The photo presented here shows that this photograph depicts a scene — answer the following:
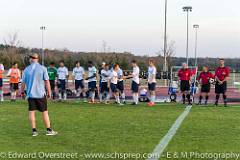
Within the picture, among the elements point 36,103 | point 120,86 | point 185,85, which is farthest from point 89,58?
point 36,103

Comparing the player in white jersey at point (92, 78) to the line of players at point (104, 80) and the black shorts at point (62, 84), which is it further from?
the black shorts at point (62, 84)

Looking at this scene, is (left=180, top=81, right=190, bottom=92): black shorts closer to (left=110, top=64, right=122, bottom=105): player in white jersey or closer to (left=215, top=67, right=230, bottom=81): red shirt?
(left=215, top=67, right=230, bottom=81): red shirt

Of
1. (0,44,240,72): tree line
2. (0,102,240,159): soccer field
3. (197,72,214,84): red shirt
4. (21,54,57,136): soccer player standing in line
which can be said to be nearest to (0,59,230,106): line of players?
(197,72,214,84): red shirt

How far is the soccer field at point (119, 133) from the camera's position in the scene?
9367 mm

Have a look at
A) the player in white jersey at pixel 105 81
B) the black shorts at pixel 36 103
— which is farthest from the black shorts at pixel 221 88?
the black shorts at pixel 36 103

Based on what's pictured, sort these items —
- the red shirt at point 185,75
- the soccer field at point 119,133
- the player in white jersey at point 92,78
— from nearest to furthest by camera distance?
the soccer field at point 119,133 → the red shirt at point 185,75 → the player in white jersey at point 92,78

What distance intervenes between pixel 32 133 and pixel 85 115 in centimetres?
465

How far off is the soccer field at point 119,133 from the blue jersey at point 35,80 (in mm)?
987

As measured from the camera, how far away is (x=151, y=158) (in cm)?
840

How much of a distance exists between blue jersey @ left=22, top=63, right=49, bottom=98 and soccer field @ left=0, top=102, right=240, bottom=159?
987mm

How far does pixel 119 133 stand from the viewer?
37.7 ft

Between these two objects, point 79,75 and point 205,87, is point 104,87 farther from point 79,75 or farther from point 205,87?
point 205,87

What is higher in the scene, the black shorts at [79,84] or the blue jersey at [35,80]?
the blue jersey at [35,80]

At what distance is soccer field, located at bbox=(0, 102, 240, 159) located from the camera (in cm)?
937
